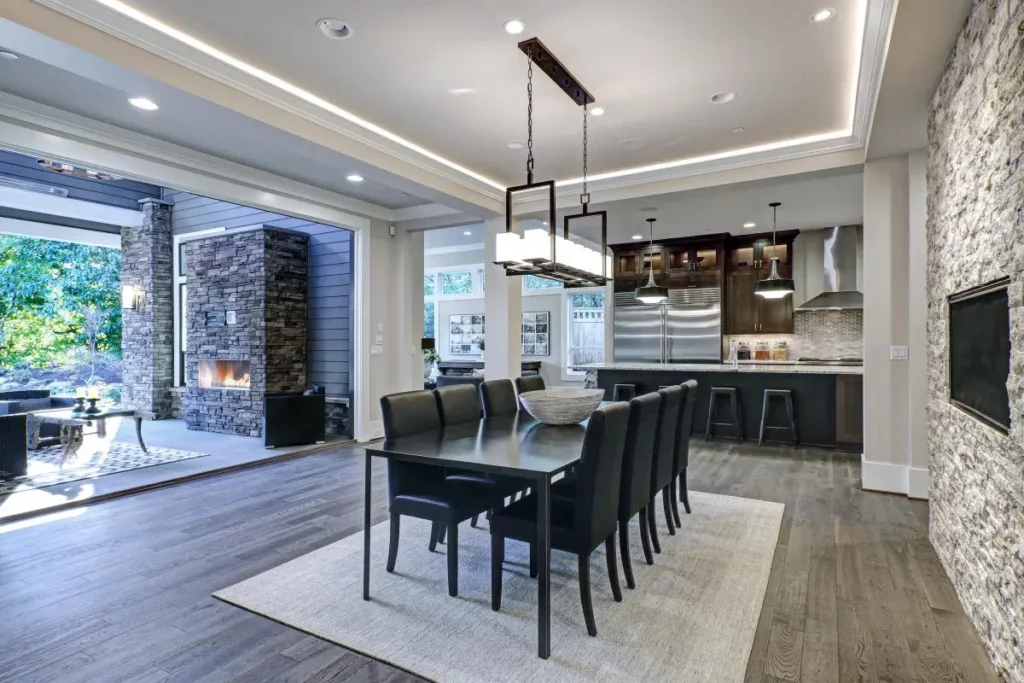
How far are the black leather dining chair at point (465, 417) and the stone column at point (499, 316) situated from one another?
223 cm

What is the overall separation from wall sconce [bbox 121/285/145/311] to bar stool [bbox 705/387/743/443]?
27.0 ft

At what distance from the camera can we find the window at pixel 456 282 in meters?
12.2

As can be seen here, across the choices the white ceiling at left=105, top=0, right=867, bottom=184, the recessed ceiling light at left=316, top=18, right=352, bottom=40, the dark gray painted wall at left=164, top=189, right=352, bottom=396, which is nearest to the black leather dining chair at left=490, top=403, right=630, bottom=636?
the white ceiling at left=105, top=0, right=867, bottom=184

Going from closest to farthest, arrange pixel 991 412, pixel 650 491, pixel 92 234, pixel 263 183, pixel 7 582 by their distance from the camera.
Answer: pixel 991 412
pixel 7 582
pixel 650 491
pixel 263 183
pixel 92 234

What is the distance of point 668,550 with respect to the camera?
3211 mm

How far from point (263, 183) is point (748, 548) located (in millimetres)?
5196

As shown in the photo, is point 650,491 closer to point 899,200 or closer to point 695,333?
point 899,200

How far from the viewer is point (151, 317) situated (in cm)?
829

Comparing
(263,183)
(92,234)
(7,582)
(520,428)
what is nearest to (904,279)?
(520,428)

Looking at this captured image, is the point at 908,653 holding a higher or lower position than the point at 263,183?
lower

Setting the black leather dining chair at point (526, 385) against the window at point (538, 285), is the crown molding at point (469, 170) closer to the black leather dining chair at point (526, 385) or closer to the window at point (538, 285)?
the black leather dining chair at point (526, 385)

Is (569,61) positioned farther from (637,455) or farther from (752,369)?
(752,369)

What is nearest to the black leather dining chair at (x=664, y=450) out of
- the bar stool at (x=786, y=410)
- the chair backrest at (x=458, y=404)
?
the chair backrest at (x=458, y=404)

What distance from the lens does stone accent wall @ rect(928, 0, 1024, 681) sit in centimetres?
183
